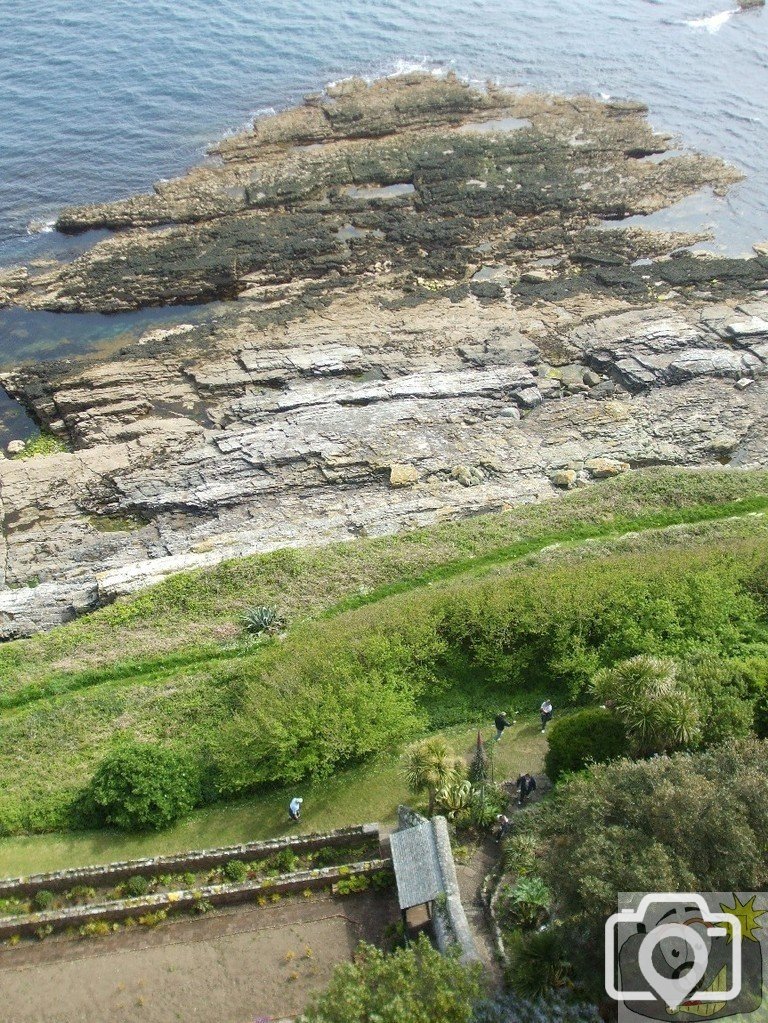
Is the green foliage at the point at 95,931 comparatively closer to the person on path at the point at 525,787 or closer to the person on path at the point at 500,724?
the person on path at the point at 525,787

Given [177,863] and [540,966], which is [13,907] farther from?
[540,966]

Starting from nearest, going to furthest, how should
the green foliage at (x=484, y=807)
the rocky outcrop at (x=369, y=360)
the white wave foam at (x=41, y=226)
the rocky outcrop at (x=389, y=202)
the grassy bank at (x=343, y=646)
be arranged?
the green foliage at (x=484, y=807) < the grassy bank at (x=343, y=646) < the rocky outcrop at (x=369, y=360) < the rocky outcrop at (x=389, y=202) < the white wave foam at (x=41, y=226)

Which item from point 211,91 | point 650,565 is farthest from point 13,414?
point 211,91

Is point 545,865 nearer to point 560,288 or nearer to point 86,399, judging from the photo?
point 86,399

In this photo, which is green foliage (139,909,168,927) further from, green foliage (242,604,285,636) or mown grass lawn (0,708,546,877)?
green foliage (242,604,285,636)

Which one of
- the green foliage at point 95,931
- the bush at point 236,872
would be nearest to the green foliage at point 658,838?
the bush at point 236,872

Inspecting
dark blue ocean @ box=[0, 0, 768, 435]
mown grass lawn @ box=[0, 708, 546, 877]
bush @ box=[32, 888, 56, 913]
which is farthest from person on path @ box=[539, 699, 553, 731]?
dark blue ocean @ box=[0, 0, 768, 435]
